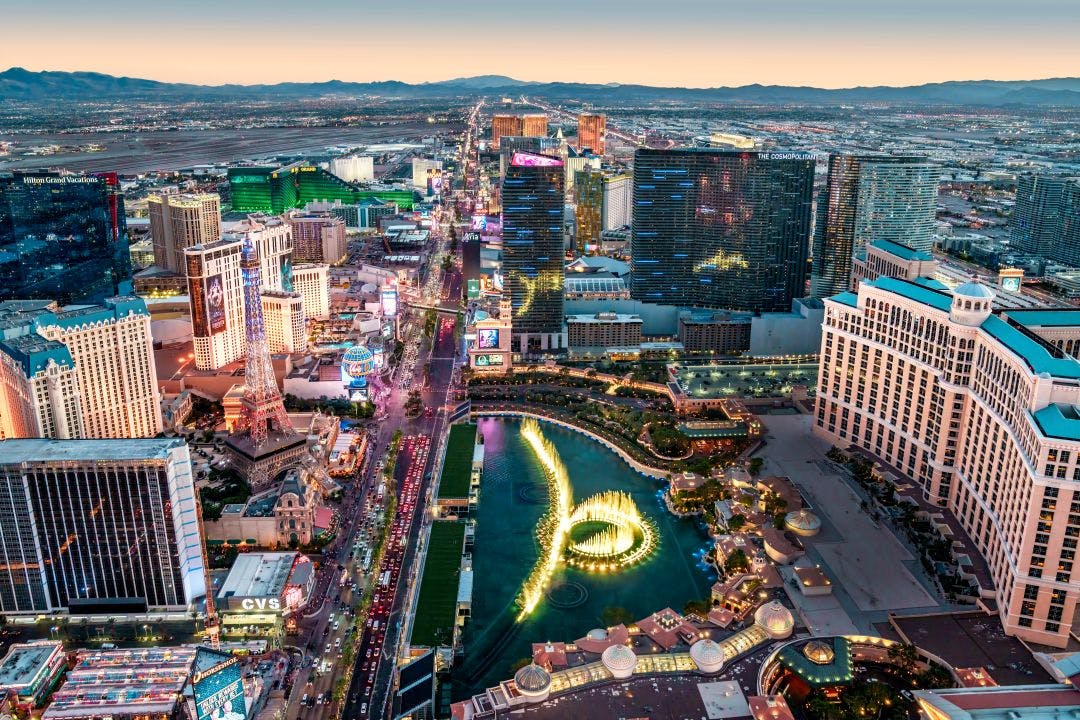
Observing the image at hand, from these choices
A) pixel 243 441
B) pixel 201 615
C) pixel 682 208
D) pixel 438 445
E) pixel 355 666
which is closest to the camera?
pixel 355 666

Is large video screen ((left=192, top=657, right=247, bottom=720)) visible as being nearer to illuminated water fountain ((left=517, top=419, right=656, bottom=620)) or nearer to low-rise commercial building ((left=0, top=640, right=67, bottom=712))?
low-rise commercial building ((left=0, top=640, right=67, bottom=712))

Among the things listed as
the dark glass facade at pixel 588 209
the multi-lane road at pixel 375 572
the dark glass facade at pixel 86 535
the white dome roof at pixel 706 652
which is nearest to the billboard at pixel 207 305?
the multi-lane road at pixel 375 572

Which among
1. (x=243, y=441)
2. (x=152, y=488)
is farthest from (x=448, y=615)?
(x=243, y=441)

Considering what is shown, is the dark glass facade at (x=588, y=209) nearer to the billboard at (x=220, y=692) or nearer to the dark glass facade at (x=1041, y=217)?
the dark glass facade at (x=1041, y=217)

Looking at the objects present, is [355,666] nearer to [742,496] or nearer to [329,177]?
[742,496]

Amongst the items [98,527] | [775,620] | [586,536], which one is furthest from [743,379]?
[98,527]
